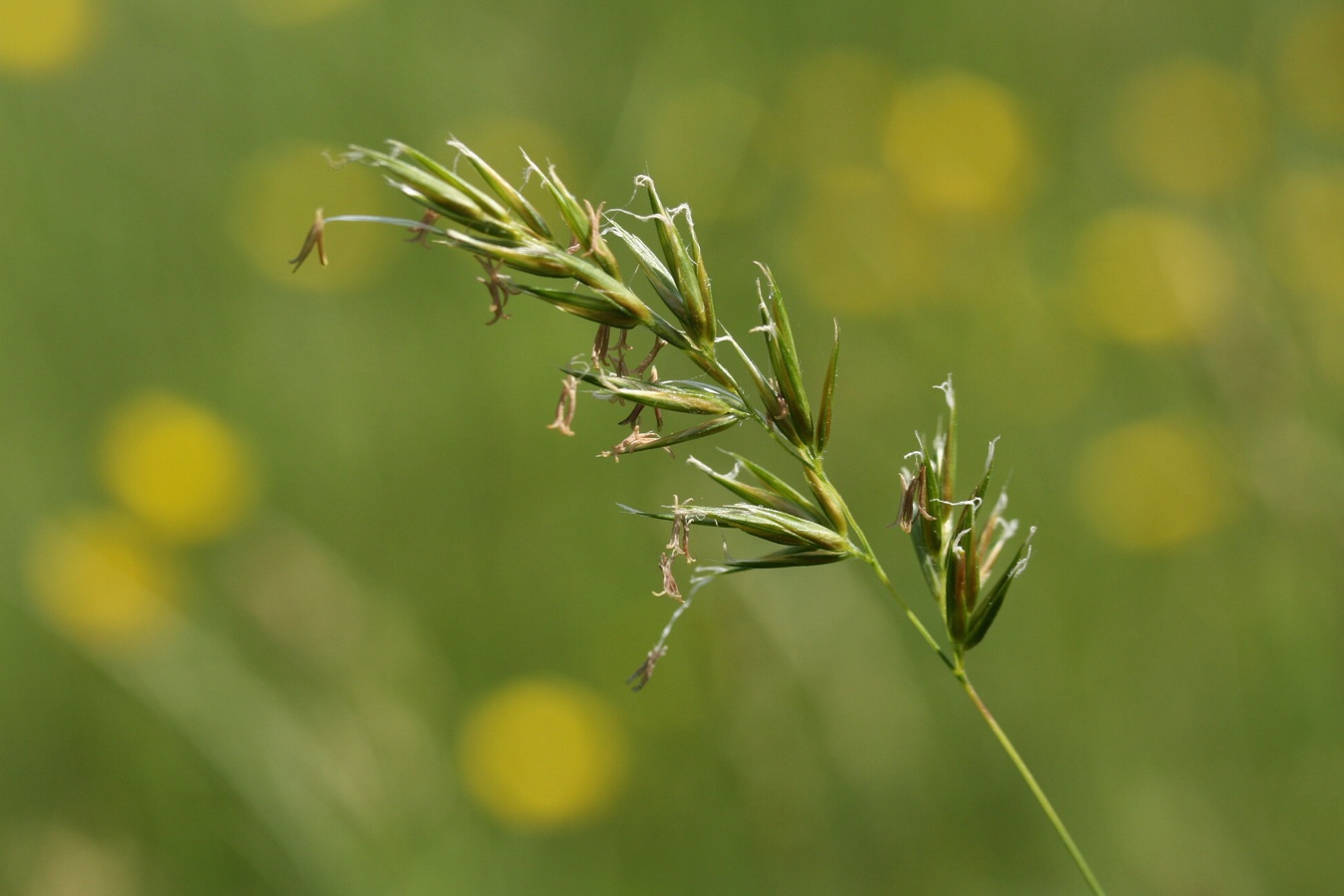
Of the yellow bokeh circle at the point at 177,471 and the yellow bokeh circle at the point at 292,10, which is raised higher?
the yellow bokeh circle at the point at 292,10

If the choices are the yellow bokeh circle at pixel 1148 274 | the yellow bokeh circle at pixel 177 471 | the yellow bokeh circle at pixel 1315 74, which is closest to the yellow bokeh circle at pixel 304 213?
the yellow bokeh circle at pixel 177 471

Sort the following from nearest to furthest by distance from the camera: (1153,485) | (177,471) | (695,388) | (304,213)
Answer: (695,388)
(1153,485)
(177,471)
(304,213)

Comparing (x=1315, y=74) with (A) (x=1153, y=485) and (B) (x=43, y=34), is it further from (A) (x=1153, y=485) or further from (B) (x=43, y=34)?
(B) (x=43, y=34)

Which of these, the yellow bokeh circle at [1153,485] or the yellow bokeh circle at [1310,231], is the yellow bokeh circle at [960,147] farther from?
the yellow bokeh circle at [1153,485]

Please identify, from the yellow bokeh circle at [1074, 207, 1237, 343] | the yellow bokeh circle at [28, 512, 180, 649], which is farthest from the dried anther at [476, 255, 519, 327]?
the yellow bokeh circle at [1074, 207, 1237, 343]

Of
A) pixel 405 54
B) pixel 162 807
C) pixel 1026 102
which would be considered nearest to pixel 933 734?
pixel 162 807

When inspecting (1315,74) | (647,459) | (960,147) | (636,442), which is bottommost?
(647,459)

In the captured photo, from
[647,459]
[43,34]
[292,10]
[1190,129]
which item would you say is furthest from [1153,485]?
[43,34]

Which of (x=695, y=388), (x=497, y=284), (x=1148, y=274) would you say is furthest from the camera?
(x=1148, y=274)
